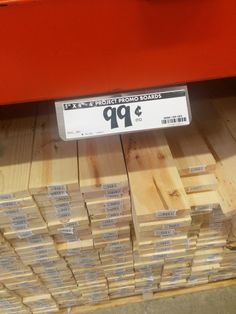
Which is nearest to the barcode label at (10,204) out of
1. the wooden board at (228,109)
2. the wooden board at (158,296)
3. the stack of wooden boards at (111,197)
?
the stack of wooden boards at (111,197)

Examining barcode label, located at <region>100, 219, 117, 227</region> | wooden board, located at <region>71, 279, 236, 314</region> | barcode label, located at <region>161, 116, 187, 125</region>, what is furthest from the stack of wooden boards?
wooden board, located at <region>71, 279, 236, 314</region>

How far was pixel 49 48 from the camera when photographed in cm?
45

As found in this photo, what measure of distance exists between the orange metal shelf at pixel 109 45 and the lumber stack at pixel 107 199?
23 centimetres

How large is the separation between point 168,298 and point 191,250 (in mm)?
360

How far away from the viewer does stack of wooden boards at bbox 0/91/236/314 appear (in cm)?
68

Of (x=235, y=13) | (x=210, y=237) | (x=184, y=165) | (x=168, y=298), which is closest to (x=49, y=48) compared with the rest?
(x=235, y=13)

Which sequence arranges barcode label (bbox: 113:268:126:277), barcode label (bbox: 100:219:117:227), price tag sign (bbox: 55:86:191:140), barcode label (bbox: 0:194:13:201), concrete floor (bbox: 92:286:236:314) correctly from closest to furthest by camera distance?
price tag sign (bbox: 55:86:191:140), barcode label (bbox: 0:194:13:201), barcode label (bbox: 100:219:117:227), barcode label (bbox: 113:268:126:277), concrete floor (bbox: 92:286:236:314)

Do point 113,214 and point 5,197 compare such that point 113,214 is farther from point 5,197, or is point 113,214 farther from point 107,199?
point 5,197

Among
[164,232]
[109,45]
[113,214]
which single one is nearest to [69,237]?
[113,214]

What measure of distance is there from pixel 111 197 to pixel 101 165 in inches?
3.0

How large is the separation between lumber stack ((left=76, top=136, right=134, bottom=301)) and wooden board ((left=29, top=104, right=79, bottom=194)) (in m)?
0.02

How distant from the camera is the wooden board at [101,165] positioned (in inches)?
26.9

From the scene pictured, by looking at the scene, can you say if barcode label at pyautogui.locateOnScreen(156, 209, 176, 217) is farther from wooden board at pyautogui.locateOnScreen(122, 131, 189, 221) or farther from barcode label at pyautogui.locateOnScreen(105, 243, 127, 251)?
barcode label at pyautogui.locateOnScreen(105, 243, 127, 251)

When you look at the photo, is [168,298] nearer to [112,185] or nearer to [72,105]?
[112,185]
